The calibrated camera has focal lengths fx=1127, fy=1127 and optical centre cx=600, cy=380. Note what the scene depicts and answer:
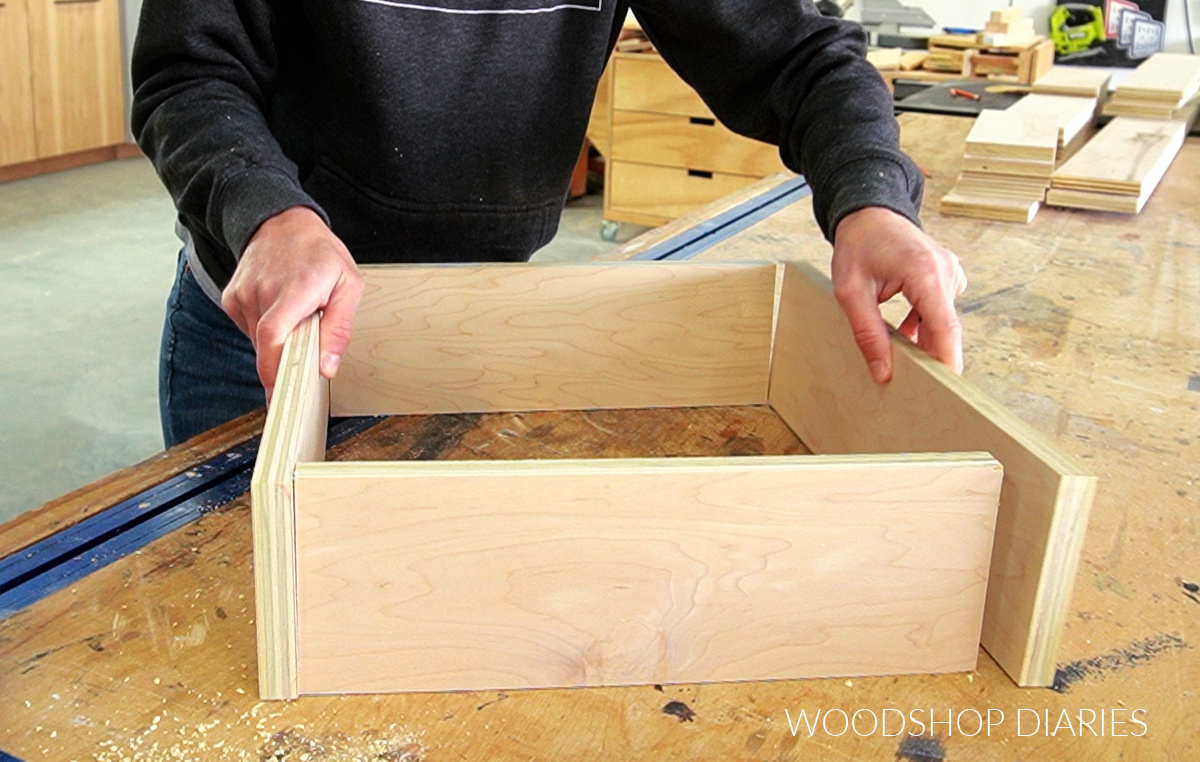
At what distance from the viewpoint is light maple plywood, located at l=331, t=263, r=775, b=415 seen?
48.4 inches

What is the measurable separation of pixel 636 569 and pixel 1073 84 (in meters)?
2.61

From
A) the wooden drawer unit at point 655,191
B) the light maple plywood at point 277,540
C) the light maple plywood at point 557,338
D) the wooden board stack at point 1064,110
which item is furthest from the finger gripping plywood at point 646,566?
the wooden drawer unit at point 655,191

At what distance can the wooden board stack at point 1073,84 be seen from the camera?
9.27 ft

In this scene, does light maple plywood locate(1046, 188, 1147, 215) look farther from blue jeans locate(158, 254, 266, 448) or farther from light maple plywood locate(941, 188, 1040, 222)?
blue jeans locate(158, 254, 266, 448)

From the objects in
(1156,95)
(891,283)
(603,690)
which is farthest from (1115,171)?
(603,690)

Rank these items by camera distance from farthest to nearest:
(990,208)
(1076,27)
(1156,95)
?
(1076,27) < (1156,95) < (990,208)

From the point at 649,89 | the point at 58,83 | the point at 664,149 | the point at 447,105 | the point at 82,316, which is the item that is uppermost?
the point at 447,105

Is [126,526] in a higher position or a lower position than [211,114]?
lower

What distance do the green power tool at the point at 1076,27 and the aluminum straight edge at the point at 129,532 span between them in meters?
4.63

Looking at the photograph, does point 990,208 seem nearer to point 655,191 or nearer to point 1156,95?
point 1156,95

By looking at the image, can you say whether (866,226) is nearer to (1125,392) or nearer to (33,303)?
(1125,392)

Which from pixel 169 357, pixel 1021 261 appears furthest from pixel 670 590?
pixel 1021 261

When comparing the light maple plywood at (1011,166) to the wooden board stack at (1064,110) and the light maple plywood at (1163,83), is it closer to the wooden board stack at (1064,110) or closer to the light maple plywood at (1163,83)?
the wooden board stack at (1064,110)

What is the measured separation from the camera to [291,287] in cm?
94
